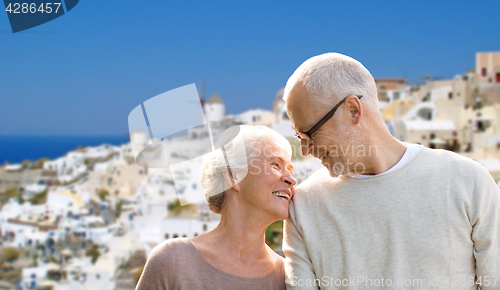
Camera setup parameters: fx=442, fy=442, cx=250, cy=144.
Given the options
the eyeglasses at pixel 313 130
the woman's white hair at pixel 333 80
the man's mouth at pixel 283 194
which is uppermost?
the woman's white hair at pixel 333 80

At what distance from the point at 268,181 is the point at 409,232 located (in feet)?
1.67

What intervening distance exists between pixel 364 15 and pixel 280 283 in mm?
69996

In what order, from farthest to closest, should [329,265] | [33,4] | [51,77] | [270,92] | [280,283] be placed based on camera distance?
[51,77], [270,92], [33,4], [280,283], [329,265]

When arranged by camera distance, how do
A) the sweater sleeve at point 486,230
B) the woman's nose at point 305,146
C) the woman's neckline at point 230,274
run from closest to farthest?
1. the sweater sleeve at point 486,230
2. the woman's nose at point 305,146
3. the woman's neckline at point 230,274

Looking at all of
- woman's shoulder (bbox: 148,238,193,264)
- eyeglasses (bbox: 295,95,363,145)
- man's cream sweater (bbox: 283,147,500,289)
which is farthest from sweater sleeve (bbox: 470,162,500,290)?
woman's shoulder (bbox: 148,238,193,264)

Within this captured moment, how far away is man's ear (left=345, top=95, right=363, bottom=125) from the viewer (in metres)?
1.36

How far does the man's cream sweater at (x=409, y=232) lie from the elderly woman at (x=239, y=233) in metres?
0.17

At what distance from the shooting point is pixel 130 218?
30344 mm

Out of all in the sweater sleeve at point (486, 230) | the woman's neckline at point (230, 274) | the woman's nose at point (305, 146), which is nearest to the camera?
the sweater sleeve at point (486, 230)

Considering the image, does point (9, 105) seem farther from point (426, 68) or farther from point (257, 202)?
point (257, 202)

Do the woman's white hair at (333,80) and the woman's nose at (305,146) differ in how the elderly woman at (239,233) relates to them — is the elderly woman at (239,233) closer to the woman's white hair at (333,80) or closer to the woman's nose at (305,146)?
the woman's nose at (305,146)

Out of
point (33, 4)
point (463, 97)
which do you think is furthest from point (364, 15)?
point (33, 4)

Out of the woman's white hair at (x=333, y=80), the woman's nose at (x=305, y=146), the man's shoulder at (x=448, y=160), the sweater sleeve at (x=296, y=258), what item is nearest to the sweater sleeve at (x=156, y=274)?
the sweater sleeve at (x=296, y=258)

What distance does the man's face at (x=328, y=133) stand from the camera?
1.38 m
